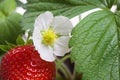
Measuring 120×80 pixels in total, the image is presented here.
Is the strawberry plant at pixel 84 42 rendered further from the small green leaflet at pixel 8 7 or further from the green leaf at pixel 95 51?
the small green leaflet at pixel 8 7

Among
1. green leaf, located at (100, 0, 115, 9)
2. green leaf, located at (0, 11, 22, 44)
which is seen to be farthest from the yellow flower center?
green leaf, located at (0, 11, 22, 44)

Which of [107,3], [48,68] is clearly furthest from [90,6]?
[48,68]

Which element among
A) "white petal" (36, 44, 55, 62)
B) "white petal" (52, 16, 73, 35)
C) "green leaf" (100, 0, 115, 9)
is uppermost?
"green leaf" (100, 0, 115, 9)

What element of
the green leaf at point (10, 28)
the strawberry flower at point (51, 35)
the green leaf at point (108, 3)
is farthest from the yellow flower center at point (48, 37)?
the green leaf at point (10, 28)

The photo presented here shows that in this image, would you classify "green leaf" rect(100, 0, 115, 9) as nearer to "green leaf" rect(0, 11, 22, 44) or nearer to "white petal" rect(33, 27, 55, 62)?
"white petal" rect(33, 27, 55, 62)

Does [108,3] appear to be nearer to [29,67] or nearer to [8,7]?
[29,67]

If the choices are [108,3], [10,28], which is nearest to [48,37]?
[108,3]
